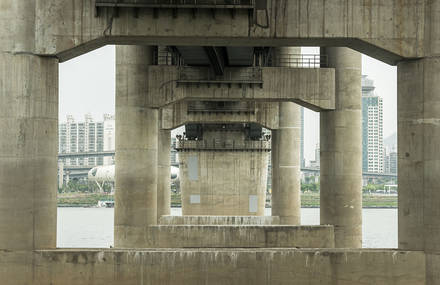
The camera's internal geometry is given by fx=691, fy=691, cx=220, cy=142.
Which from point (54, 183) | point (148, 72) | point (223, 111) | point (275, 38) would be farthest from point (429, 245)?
point (223, 111)

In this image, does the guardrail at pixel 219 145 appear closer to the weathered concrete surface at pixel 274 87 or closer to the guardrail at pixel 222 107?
the guardrail at pixel 222 107

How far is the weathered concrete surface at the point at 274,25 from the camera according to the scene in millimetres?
20531

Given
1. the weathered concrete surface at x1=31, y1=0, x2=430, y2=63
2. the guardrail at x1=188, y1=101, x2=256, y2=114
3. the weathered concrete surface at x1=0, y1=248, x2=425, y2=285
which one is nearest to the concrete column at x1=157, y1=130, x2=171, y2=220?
the guardrail at x1=188, y1=101, x2=256, y2=114

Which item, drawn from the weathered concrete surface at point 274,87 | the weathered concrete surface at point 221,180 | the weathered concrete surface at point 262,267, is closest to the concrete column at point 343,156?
the weathered concrete surface at point 274,87

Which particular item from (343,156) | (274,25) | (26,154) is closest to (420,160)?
(274,25)

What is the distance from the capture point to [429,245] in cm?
2038

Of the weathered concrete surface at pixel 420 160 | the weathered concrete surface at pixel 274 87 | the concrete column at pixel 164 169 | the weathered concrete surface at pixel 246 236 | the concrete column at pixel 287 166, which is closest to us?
the weathered concrete surface at pixel 420 160

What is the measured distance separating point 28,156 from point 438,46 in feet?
41.3

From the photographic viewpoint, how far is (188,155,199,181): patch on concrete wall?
6569 centimetres

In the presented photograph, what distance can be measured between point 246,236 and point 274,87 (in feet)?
27.0

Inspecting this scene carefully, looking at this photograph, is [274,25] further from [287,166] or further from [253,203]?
[253,203]

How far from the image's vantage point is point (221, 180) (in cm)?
6525

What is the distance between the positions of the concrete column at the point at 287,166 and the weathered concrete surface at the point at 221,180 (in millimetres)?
10992

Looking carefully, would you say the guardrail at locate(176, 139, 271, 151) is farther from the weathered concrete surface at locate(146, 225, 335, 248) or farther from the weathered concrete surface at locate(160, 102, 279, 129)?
the weathered concrete surface at locate(146, 225, 335, 248)
